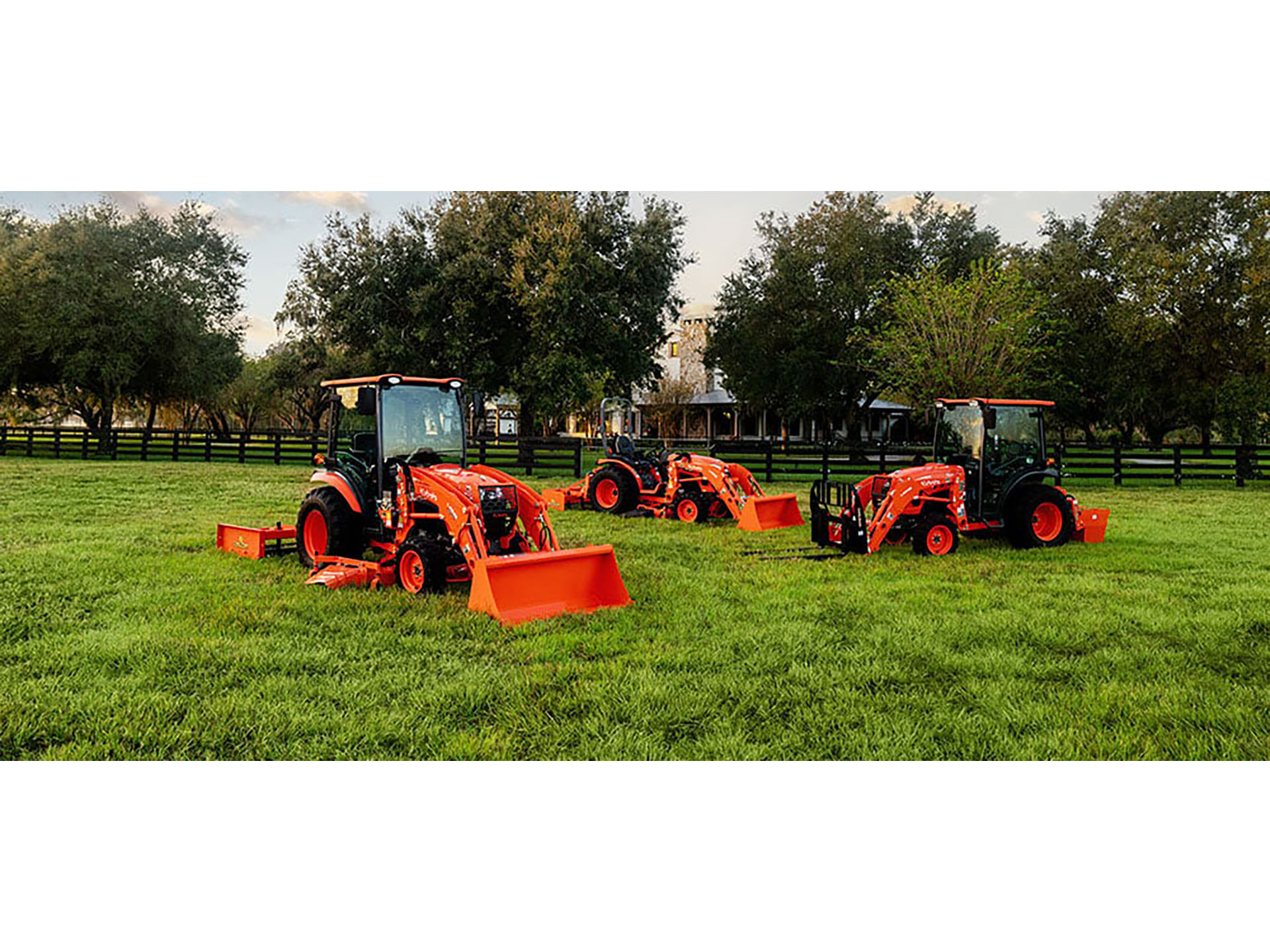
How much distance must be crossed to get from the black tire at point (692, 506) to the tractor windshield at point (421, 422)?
4323 millimetres

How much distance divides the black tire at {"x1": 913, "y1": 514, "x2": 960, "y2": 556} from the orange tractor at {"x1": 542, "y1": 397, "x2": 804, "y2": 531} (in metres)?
2.06

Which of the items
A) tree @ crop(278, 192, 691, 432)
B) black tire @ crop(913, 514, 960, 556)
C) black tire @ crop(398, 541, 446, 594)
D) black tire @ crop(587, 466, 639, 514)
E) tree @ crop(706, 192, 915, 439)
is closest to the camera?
black tire @ crop(398, 541, 446, 594)

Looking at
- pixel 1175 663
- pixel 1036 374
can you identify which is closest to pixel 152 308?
pixel 1175 663

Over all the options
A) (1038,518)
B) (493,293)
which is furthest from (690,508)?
(493,293)

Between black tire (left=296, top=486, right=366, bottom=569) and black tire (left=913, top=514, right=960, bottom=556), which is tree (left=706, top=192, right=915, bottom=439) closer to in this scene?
black tire (left=913, top=514, right=960, bottom=556)

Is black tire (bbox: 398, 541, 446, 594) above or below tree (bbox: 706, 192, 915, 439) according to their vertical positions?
below

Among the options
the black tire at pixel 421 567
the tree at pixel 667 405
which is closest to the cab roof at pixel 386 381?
the black tire at pixel 421 567

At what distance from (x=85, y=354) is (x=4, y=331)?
5.18 feet

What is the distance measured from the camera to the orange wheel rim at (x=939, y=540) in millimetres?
8102

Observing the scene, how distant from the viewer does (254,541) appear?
23.2 feet

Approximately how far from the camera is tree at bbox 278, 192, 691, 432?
1417 centimetres

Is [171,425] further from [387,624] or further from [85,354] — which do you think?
[387,624]

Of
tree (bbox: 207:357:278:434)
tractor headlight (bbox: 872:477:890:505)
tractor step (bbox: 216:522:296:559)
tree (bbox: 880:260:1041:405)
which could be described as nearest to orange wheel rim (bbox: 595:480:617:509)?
tractor headlight (bbox: 872:477:890:505)

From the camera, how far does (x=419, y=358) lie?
14602 millimetres
